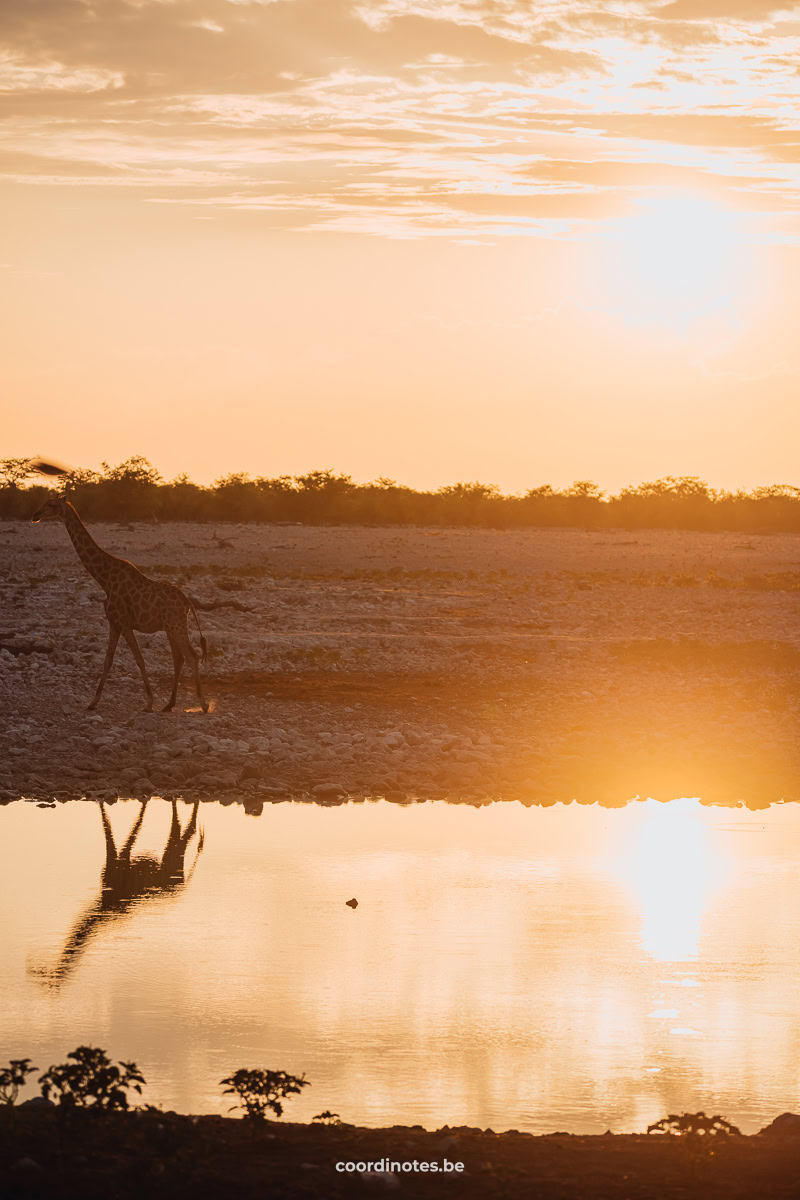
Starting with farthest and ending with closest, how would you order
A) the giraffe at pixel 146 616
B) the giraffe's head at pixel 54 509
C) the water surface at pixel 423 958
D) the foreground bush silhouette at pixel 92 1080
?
1. the giraffe's head at pixel 54 509
2. the giraffe at pixel 146 616
3. the water surface at pixel 423 958
4. the foreground bush silhouette at pixel 92 1080

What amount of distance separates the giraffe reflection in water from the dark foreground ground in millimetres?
2769

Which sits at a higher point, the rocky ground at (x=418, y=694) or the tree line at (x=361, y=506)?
the tree line at (x=361, y=506)

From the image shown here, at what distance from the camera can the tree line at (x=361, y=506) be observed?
6209 cm

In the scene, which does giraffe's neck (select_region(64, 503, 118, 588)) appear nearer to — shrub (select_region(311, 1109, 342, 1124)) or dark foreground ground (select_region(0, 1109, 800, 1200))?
shrub (select_region(311, 1109, 342, 1124))

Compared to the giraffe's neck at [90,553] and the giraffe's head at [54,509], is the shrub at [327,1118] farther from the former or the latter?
the giraffe's head at [54,509]

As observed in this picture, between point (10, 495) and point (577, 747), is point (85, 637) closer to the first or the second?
point (577, 747)

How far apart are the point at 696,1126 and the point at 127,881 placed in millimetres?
6017

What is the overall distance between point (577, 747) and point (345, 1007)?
811 cm

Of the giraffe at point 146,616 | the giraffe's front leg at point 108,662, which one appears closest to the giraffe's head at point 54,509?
the giraffe at point 146,616

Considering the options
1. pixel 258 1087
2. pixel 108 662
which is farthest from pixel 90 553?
pixel 258 1087

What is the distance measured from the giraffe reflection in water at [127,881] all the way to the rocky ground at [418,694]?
49.4 inches

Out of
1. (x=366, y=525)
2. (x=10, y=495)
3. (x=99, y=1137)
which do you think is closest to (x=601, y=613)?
(x=99, y=1137)

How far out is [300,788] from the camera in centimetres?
1394

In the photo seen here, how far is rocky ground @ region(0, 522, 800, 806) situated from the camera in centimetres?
1440
